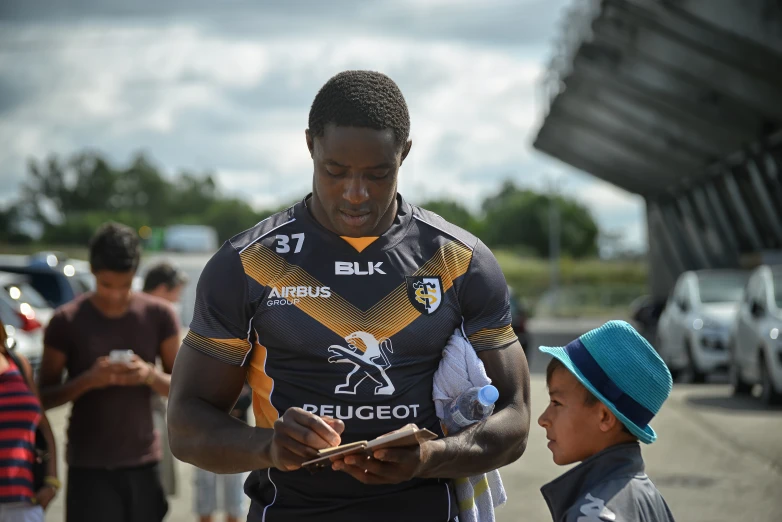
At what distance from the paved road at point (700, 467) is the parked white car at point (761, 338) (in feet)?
1.21

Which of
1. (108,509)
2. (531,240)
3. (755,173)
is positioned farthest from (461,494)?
(531,240)

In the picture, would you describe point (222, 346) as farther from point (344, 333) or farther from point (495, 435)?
point (495, 435)

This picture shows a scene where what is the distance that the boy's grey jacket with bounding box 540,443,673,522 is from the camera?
3.15 m

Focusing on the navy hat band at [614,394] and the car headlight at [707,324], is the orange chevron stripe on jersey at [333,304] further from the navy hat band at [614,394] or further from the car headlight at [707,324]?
the car headlight at [707,324]

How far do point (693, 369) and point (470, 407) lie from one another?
55.3ft

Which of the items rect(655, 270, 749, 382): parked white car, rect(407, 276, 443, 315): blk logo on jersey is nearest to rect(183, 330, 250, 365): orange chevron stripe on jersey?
rect(407, 276, 443, 315): blk logo on jersey

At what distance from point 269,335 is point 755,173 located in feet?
95.6

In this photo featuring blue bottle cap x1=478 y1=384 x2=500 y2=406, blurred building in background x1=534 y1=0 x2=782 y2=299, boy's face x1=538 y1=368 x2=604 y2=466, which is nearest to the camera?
blue bottle cap x1=478 y1=384 x2=500 y2=406

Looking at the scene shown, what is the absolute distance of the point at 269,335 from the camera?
3.41 m

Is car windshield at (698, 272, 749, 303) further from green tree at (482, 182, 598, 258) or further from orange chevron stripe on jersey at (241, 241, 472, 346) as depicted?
green tree at (482, 182, 598, 258)

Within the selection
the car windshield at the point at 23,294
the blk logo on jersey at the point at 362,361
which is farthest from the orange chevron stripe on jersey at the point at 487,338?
the car windshield at the point at 23,294

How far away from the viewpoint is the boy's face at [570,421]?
11.2 feet

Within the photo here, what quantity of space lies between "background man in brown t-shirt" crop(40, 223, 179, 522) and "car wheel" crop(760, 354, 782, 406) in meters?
10.7

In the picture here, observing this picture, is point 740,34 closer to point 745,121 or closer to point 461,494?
point 745,121
